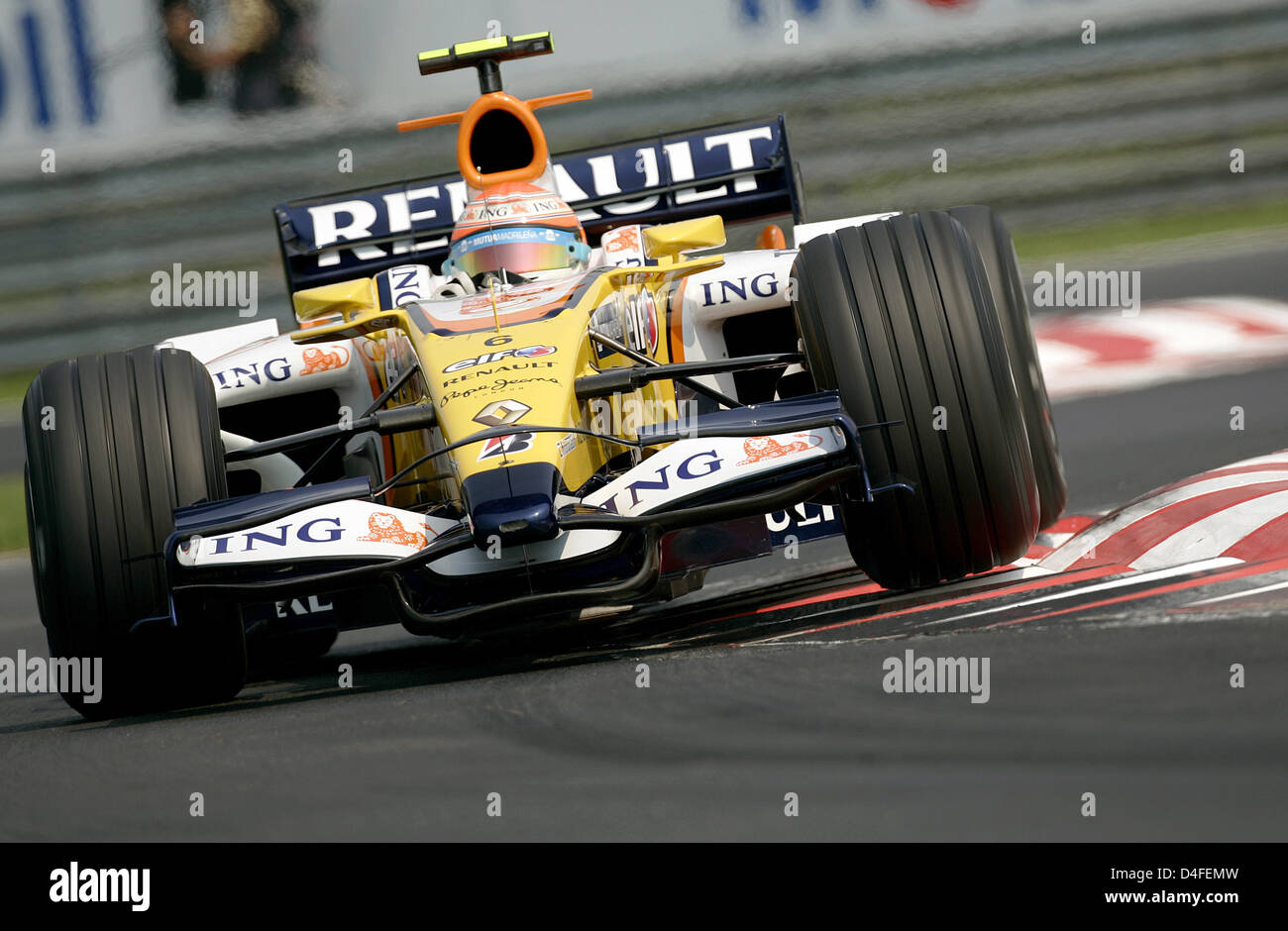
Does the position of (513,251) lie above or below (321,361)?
above

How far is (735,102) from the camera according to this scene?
10930 millimetres

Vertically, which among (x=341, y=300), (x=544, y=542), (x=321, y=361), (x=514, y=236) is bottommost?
(x=544, y=542)

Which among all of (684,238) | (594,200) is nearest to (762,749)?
(684,238)

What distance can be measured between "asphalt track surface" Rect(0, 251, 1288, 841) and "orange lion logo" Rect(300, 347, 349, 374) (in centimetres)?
136

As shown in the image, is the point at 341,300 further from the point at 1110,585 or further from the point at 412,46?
the point at 412,46

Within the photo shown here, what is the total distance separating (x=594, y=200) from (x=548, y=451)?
2928 mm

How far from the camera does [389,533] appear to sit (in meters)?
4.04

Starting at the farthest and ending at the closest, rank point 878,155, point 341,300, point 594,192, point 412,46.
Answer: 1. point 878,155
2. point 412,46
3. point 594,192
4. point 341,300

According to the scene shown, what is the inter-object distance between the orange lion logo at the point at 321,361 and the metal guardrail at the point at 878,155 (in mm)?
5708

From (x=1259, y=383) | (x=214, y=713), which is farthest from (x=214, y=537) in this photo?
(x=1259, y=383)

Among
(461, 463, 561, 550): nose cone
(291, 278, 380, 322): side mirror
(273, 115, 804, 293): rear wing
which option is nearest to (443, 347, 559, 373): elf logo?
(461, 463, 561, 550): nose cone

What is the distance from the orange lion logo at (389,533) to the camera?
4012 mm

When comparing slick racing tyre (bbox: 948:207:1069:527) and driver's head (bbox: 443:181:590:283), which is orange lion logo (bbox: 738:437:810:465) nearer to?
slick racing tyre (bbox: 948:207:1069:527)
